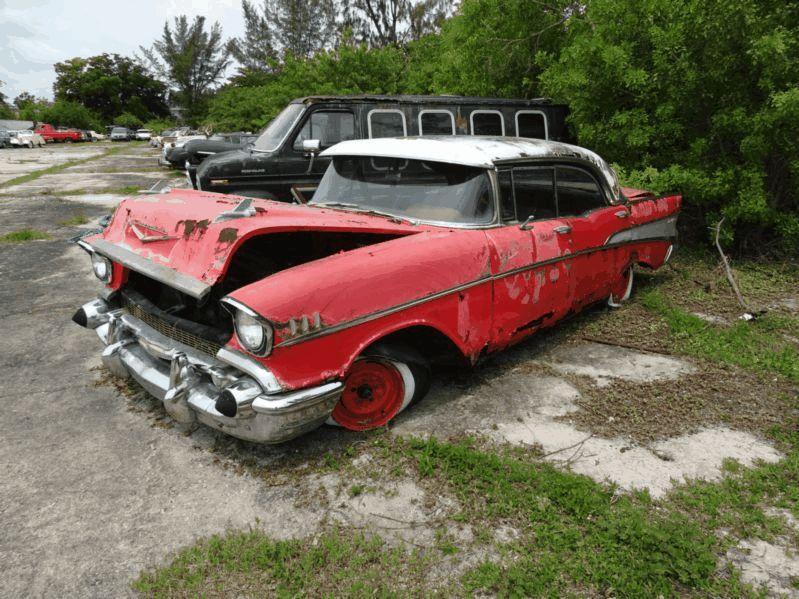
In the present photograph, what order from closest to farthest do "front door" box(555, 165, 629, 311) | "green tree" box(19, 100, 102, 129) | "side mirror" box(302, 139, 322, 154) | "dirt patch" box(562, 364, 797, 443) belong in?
"dirt patch" box(562, 364, 797, 443) < "front door" box(555, 165, 629, 311) < "side mirror" box(302, 139, 322, 154) < "green tree" box(19, 100, 102, 129)

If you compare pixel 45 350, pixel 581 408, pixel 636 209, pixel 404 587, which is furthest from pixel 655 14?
pixel 45 350

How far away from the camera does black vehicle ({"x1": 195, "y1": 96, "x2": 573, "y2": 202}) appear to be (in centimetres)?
695

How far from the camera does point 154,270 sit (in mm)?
2963

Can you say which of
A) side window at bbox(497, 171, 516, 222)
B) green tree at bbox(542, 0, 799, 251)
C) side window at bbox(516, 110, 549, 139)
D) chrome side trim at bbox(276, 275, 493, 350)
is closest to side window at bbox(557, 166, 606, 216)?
side window at bbox(497, 171, 516, 222)

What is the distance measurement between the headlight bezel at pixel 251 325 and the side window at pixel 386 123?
17.0 feet

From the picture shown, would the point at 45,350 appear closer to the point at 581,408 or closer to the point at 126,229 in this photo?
the point at 126,229

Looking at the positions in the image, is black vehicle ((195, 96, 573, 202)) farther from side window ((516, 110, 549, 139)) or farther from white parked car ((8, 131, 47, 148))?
white parked car ((8, 131, 47, 148))

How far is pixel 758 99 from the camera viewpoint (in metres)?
5.96

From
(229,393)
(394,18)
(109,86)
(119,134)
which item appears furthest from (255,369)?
(109,86)

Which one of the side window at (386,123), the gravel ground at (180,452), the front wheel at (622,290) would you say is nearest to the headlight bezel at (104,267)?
the gravel ground at (180,452)

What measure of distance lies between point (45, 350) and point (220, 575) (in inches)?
119

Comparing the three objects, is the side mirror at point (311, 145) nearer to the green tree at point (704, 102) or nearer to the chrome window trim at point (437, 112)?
the chrome window trim at point (437, 112)

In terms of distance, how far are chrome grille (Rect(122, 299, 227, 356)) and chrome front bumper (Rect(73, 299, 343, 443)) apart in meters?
0.03

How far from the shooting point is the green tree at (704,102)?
5500 millimetres
